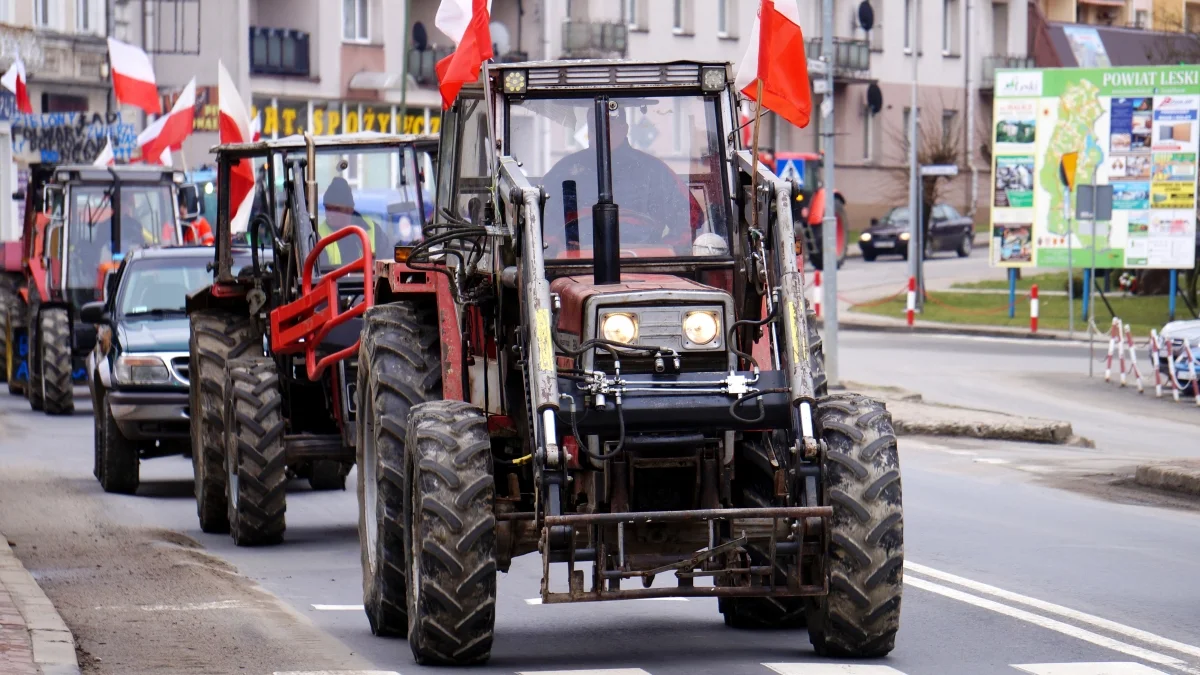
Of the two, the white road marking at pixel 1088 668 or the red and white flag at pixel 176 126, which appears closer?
the white road marking at pixel 1088 668

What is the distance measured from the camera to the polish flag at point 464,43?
10570 millimetres

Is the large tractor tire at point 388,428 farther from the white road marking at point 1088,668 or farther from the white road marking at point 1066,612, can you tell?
the white road marking at point 1066,612

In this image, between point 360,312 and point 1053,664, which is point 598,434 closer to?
point 1053,664

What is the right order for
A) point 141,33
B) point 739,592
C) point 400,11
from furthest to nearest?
point 400,11, point 141,33, point 739,592

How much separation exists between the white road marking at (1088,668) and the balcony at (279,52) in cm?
4712

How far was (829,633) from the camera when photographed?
8898 mm

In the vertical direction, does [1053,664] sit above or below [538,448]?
below

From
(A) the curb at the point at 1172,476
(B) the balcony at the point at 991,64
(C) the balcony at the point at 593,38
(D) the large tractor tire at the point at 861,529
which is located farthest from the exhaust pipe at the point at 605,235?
(B) the balcony at the point at 991,64

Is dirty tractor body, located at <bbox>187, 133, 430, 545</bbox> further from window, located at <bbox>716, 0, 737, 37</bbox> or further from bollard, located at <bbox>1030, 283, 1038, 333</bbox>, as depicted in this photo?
window, located at <bbox>716, 0, 737, 37</bbox>

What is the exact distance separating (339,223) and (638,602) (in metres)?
4.36

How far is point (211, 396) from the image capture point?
14.5 meters

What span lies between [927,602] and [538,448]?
125 inches

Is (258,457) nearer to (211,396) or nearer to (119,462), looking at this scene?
(211,396)

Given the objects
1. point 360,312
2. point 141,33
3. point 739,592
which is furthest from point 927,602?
point 141,33
